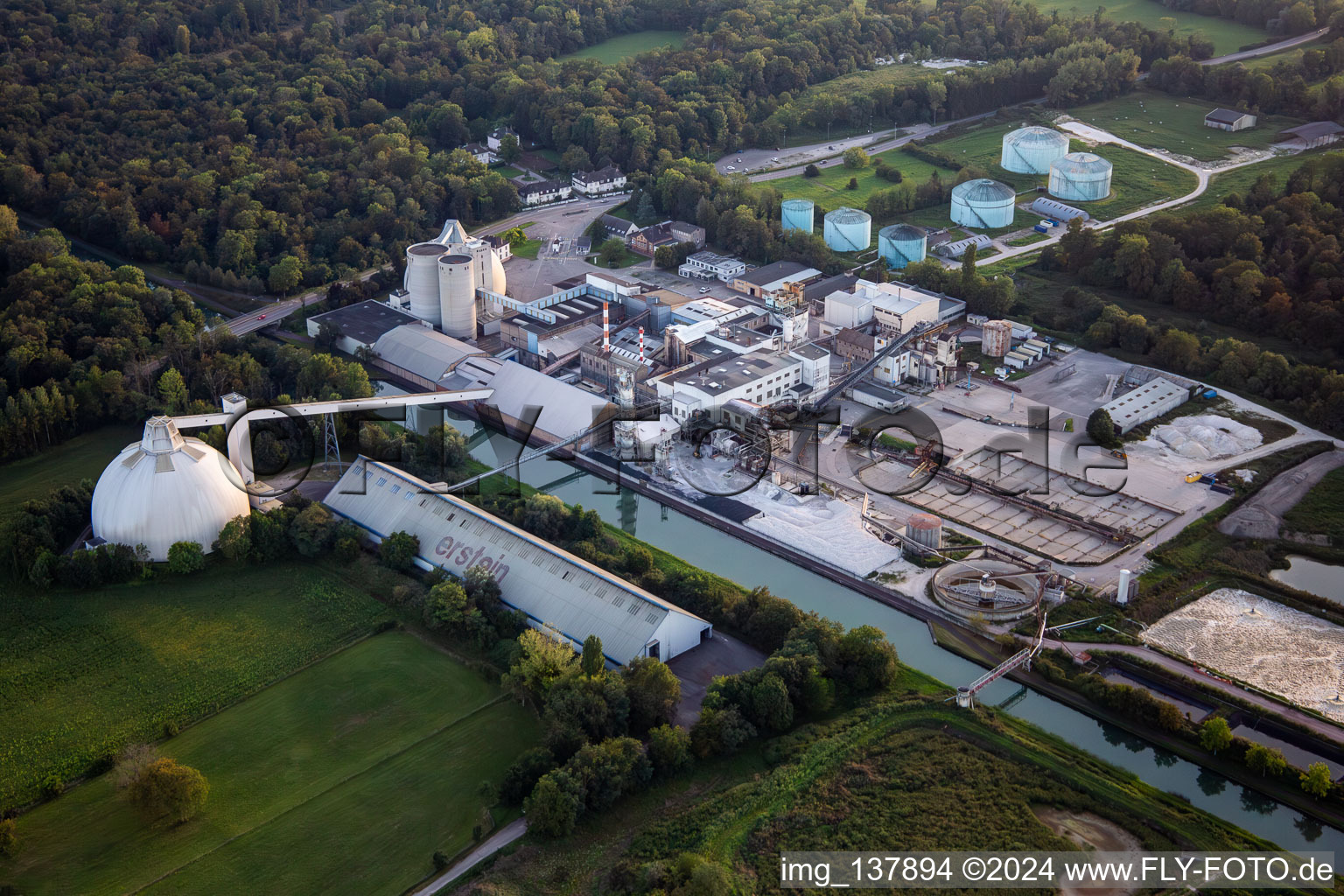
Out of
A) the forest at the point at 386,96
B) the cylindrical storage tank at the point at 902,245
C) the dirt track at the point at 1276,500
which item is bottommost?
the dirt track at the point at 1276,500

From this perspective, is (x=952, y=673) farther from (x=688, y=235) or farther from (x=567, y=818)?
(x=688, y=235)

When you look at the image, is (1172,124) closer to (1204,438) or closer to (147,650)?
(1204,438)

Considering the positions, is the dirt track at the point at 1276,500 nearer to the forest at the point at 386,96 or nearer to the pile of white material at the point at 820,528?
the pile of white material at the point at 820,528

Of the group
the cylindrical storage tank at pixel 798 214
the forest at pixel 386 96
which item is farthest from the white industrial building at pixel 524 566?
the cylindrical storage tank at pixel 798 214

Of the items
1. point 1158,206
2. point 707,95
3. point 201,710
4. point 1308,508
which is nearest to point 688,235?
point 707,95

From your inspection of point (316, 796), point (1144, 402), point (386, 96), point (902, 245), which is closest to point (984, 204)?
point (902, 245)

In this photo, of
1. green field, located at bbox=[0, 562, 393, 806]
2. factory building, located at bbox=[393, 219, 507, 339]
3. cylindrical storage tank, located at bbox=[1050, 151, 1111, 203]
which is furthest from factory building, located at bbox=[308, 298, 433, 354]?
cylindrical storage tank, located at bbox=[1050, 151, 1111, 203]
